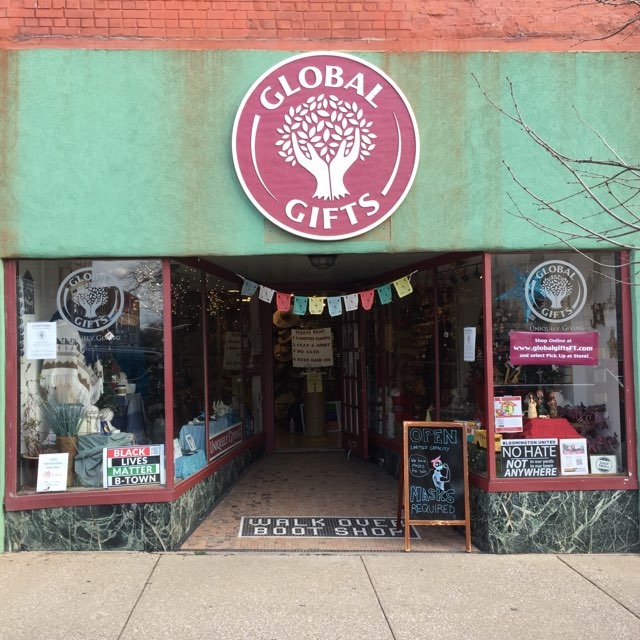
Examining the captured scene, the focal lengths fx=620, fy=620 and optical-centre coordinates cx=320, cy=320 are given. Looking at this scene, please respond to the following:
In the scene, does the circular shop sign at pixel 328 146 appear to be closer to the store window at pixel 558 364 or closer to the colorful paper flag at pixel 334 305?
the colorful paper flag at pixel 334 305

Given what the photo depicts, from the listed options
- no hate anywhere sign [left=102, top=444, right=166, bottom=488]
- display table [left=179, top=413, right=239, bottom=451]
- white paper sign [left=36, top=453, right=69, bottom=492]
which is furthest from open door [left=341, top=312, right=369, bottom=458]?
white paper sign [left=36, top=453, right=69, bottom=492]

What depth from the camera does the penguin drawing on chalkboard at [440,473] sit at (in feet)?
18.0

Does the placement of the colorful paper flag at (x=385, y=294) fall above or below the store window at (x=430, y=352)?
above

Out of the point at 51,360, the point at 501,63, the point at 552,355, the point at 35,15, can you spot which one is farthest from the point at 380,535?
the point at 35,15

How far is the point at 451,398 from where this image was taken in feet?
21.3

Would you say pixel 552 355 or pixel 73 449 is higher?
pixel 552 355

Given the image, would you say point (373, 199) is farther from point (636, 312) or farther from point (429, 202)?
point (636, 312)

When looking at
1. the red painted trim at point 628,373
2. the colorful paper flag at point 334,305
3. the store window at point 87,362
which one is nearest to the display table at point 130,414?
the store window at point 87,362

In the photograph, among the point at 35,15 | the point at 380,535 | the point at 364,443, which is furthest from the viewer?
the point at 364,443

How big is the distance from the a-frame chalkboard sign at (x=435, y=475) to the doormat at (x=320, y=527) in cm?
45

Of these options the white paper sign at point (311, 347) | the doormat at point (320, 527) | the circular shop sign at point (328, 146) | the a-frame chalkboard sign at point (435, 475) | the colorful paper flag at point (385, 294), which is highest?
the circular shop sign at point (328, 146)

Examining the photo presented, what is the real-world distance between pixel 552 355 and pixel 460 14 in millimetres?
3201

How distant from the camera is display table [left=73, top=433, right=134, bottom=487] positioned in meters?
5.40

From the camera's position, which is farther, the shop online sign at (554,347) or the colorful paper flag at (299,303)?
the colorful paper flag at (299,303)
